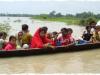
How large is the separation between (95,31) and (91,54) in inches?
44.8

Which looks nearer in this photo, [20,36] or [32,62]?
[32,62]

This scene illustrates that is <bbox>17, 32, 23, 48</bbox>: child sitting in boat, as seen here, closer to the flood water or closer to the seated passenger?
the seated passenger

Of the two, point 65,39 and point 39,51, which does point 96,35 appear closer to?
point 65,39

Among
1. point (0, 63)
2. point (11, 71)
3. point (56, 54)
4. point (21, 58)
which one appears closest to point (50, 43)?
point (56, 54)

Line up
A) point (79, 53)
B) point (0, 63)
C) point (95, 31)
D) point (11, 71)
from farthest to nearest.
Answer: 1. point (95, 31)
2. point (79, 53)
3. point (0, 63)
4. point (11, 71)

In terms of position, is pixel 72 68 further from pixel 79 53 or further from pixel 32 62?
pixel 79 53

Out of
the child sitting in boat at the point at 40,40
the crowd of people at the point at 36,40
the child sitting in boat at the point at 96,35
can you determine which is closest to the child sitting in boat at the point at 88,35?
the child sitting in boat at the point at 96,35

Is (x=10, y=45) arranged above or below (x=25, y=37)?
below

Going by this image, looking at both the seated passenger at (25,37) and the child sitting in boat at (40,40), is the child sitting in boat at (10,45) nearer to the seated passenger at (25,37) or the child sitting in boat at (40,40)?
the seated passenger at (25,37)

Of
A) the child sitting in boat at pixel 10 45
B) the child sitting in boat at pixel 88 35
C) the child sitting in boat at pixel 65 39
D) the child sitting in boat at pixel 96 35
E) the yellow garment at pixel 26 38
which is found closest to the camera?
the child sitting in boat at pixel 10 45

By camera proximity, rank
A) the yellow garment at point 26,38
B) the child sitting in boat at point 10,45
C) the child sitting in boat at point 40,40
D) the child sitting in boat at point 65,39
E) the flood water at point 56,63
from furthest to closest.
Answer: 1. the child sitting in boat at point 65,39
2. the yellow garment at point 26,38
3. the child sitting in boat at point 40,40
4. the child sitting in boat at point 10,45
5. the flood water at point 56,63

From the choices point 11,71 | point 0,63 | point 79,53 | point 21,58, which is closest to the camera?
point 11,71

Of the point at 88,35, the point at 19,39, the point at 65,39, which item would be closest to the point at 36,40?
the point at 19,39

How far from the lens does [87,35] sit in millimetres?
10172
